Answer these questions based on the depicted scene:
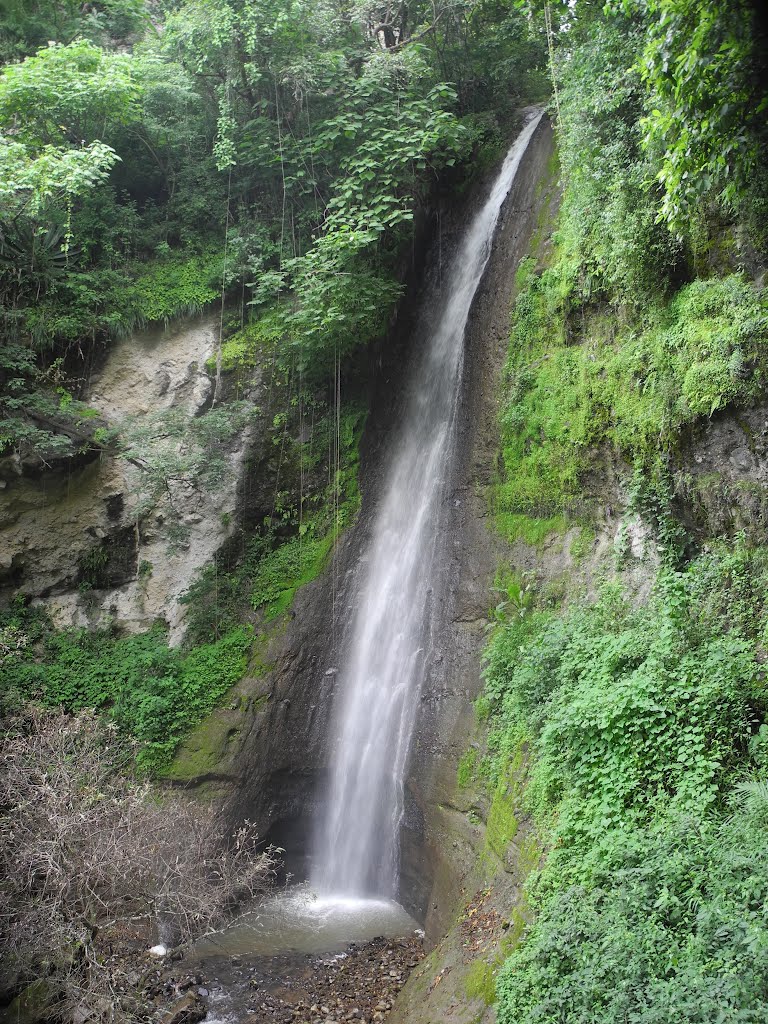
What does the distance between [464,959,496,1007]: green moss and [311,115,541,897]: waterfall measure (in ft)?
10.8

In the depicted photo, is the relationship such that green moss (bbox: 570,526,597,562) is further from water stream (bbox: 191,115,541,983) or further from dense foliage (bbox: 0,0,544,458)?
dense foliage (bbox: 0,0,544,458)

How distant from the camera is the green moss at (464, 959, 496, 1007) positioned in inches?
216

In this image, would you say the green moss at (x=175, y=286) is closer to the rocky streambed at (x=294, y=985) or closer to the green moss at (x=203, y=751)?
the green moss at (x=203, y=751)

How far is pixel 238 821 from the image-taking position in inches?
393

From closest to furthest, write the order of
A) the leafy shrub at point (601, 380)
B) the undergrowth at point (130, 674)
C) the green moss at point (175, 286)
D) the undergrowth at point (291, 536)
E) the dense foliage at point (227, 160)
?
the leafy shrub at point (601, 380)
the undergrowth at point (130, 674)
the dense foliage at point (227, 160)
the undergrowth at point (291, 536)
the green moss at point (175, 286)

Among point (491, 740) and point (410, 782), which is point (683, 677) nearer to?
point (491, 740)

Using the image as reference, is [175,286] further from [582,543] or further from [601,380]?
[582,543]

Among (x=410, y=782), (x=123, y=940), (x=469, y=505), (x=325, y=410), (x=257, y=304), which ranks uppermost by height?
(x=257, y=304)

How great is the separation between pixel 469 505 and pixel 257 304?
6140 millimetres

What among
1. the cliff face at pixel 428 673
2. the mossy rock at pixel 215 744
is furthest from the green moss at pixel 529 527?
the mossy rock at pixel 215 744

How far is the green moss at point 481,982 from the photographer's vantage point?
18.0ft

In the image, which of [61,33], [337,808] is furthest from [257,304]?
[337,808]

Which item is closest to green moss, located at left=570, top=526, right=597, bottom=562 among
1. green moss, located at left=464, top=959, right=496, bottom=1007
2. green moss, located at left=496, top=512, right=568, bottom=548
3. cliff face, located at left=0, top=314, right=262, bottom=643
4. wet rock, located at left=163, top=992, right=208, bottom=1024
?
green moss, located at left=496, top=512, right=568, bottom=548

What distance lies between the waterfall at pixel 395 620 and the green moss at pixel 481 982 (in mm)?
3282
